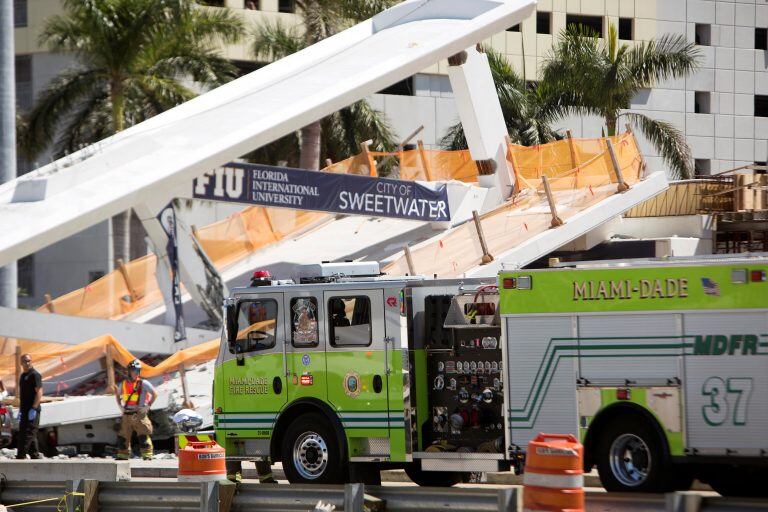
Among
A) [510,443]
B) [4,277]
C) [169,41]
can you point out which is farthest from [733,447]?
[169,41]

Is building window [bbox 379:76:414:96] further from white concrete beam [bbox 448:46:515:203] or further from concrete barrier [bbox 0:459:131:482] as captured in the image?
concrete barrier [bbox 0:459:131:482]

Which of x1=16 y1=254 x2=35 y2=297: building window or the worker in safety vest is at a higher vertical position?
x1=16 y1=254 x2=35 y2=297: building window

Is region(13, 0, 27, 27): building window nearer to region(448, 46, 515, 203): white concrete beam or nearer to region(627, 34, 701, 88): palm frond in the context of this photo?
region(627, 34, 701, 88): palm frond

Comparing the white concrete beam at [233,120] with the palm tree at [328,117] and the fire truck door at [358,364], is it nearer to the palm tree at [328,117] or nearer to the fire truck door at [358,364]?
the fire truck door at [358,364]

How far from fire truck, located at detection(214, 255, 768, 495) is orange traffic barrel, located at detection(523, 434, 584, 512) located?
105 inches

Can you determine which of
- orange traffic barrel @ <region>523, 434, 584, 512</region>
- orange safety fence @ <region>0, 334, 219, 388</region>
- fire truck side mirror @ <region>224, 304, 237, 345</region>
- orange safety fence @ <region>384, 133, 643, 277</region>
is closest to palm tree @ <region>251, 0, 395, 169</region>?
orange safety fence @ <region>384, 133, 643, 277</region>

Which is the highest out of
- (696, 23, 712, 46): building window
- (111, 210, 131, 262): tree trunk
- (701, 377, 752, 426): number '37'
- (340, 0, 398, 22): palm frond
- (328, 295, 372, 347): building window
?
(696, 23, 712, 46): building window

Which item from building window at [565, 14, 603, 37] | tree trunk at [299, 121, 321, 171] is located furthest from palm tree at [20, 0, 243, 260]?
building window at [565, 14, 603, 37]

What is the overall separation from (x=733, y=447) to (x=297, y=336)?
5009 millimetres

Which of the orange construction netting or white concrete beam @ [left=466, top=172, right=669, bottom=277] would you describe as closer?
the orange construction netting

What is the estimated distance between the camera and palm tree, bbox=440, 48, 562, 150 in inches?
1812

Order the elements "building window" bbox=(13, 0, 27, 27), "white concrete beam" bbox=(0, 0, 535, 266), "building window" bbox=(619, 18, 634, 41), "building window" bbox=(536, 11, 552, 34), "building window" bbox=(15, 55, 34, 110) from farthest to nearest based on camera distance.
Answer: "building window" bbox=(619, 18, 634, 41) → "building window" bbox=(536, 11, 552, 34) → "building window" bbox=(13, 0, 27, 27) → "building window" bbox=(15, 55, 34, 110) → "white concrete beam" bbox=(0, 0, 535, 266)

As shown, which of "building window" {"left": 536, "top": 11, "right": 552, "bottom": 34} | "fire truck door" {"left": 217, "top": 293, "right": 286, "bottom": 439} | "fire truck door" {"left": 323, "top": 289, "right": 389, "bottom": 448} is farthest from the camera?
"building window" {"left": 536, "top": 11, "right": 552, "bottom": 34}

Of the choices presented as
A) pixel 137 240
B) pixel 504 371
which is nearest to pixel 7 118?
pixel 504 371
